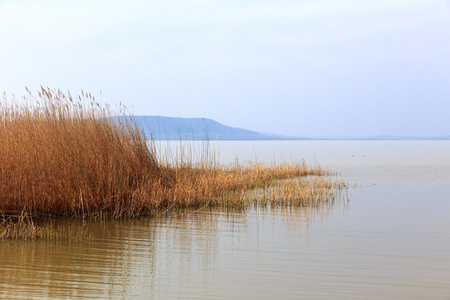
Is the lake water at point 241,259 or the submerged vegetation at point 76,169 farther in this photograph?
the submerged vegetation at point 76,169

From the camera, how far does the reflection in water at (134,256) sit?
5.09m

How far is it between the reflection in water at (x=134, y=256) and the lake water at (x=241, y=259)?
0.01 metres

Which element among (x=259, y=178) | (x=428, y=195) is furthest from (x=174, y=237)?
(x=428, y=195)

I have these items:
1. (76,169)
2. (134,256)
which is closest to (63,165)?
(76,169)

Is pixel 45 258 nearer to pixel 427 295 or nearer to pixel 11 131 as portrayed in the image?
pixel 11 131

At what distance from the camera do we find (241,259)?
20.7 ft

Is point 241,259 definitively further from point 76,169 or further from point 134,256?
point 76,169

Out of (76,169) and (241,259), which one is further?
(76,169)

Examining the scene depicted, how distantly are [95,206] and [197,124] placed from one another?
160 m

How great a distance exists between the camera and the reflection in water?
5.09m

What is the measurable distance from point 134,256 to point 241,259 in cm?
137

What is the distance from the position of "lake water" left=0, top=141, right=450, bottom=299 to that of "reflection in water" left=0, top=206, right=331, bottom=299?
1 cm

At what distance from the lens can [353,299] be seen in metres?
4.88

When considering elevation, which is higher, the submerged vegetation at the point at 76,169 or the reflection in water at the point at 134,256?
the submerged vegetation at the point at 76,169
